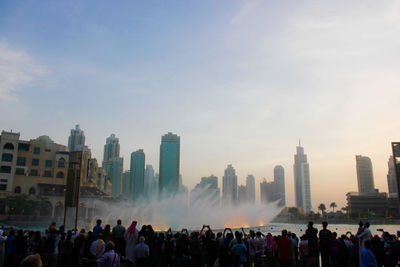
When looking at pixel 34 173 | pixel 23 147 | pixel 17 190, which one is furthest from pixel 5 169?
pixel 23 147

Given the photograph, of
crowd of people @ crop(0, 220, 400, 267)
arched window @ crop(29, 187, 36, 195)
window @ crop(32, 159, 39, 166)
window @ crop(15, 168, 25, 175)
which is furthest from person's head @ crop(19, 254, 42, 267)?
window @ crop(32, 159, 39, 166)

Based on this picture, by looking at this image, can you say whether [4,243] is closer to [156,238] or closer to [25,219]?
[156,238]

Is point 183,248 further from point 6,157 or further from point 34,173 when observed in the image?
point 34,173

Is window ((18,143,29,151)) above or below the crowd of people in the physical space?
above

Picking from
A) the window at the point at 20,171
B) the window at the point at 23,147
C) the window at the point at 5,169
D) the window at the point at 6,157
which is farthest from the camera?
the window at the point at 23,147

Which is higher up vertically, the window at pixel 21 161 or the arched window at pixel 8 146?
the arched window at pixel 8 146

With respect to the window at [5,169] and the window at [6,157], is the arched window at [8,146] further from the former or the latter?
the window at [5,169]

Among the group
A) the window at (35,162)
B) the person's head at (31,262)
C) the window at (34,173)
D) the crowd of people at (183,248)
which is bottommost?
the crowd of people at (183,248)

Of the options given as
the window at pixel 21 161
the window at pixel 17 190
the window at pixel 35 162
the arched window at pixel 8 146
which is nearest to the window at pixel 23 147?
the window at pixel 21 161

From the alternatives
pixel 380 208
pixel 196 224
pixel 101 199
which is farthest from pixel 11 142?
pixel 380 208

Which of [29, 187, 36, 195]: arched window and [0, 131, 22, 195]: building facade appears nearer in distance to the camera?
[0, 131, 22, 195]: building facade

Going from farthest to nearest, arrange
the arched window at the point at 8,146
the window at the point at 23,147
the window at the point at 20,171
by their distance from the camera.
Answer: the window at the point at 23,147 → the window at the point at 20,171 → the arched window at the point at 8,146

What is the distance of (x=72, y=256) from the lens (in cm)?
1210

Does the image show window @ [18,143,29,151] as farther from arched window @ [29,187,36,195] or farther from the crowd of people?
the crowd of people
